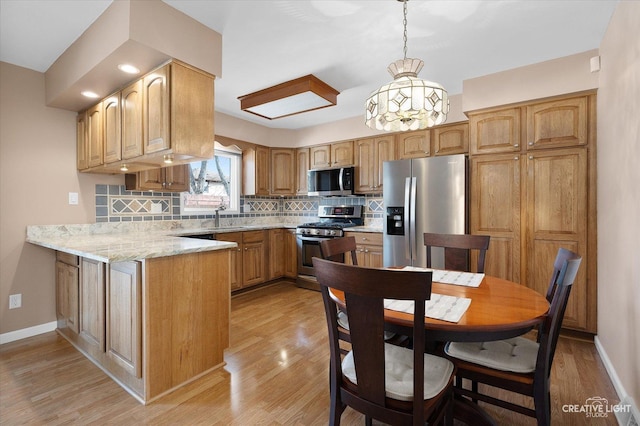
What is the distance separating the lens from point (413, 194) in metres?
3.33

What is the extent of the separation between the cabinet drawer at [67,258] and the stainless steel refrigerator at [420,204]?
302 cm

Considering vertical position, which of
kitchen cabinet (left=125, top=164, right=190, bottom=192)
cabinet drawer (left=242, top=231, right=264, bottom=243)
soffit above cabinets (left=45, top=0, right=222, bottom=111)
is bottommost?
cabinet drawer (left=242, top=231, right=264, bottom=243)

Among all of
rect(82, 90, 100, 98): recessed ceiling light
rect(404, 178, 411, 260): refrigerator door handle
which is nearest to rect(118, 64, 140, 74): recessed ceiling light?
rect(82, 90, 100, 98): recessed ceiling light

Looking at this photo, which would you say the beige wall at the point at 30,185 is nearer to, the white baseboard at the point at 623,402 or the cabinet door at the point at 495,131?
the cabinet door at the point at 495,131

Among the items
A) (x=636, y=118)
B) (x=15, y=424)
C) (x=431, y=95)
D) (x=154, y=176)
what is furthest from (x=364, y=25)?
(x=15, y=424)

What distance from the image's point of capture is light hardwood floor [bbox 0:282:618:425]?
1667 millimetres

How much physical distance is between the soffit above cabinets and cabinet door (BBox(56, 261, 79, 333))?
5.02ft

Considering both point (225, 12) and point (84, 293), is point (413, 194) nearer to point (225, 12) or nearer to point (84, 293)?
point (225, 12)

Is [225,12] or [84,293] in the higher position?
[225,12]

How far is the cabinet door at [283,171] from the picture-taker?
485cm

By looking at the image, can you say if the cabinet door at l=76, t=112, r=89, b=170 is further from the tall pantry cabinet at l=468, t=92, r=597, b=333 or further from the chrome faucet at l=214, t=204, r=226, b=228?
the tall pantry cabinet at l=468, t=92, r=597, b=333

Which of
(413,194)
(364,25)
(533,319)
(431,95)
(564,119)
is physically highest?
(364,25)

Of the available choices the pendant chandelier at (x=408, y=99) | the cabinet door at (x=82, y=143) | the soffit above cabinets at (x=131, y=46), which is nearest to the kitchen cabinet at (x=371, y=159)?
the pendant chandelier at (x=408, y=99)

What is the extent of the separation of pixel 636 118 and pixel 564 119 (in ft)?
3.79
